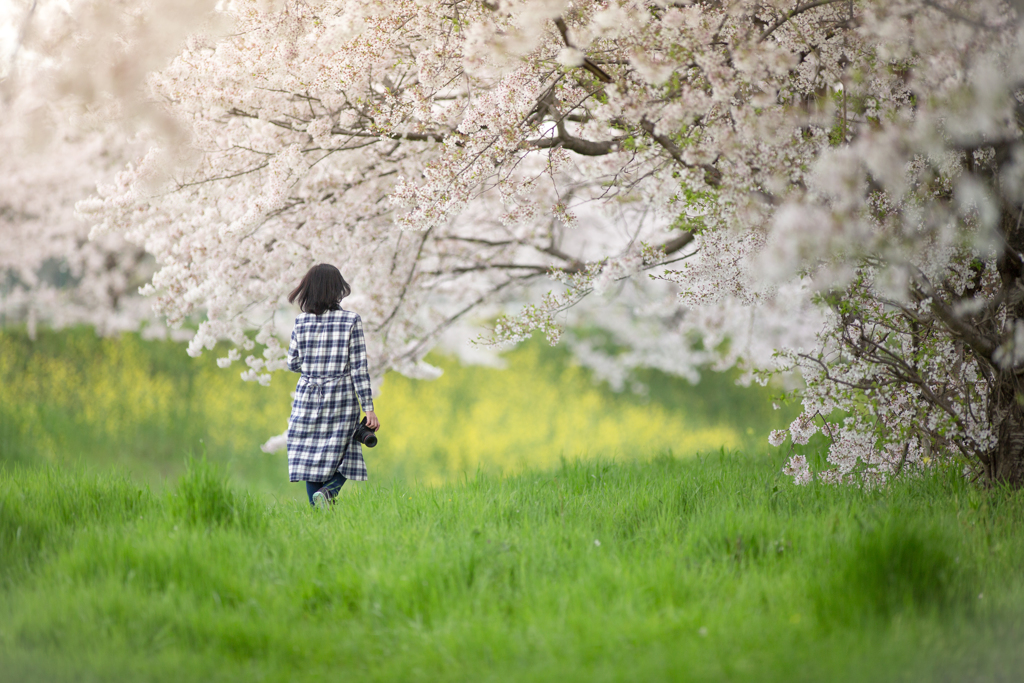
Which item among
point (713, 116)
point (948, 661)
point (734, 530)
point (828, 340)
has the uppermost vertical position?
point (713, 116)

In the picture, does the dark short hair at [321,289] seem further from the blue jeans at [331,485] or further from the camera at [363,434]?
the blue jeans at [331,485]

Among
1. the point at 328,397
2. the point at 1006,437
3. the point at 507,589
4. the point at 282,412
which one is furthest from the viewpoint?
the point at 282,412

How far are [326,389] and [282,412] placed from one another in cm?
820

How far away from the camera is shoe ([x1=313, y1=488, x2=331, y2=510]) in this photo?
4242mm

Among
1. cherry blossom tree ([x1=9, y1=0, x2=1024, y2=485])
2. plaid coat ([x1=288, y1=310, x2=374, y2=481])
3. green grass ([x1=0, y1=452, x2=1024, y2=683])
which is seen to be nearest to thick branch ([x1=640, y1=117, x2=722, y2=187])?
cherry blossom tree ([x1=9, y1=0, x2=1024, y2=485])

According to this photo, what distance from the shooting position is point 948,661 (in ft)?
8.36

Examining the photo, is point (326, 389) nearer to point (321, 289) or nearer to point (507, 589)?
point (321, 289)

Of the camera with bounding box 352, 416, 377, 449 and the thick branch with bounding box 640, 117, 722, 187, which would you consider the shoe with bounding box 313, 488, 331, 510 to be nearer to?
the camera with bounding box 352, 416, 377, 449

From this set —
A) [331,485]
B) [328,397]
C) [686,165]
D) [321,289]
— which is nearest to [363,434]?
[328,397]

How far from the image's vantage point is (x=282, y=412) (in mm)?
12141

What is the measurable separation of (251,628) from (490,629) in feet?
3.12

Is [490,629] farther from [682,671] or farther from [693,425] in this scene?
[693,425]

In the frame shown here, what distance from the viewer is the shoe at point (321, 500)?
167 inches

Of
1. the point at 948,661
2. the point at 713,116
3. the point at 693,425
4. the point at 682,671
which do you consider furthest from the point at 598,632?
the point at 693,425
